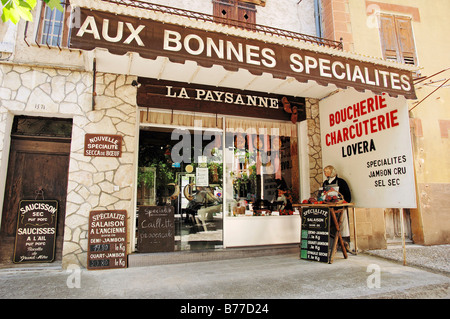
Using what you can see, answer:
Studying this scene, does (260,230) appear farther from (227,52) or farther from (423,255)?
(227,52)

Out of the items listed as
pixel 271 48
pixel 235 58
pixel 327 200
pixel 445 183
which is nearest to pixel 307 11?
pixel 271 48

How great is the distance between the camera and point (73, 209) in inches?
198

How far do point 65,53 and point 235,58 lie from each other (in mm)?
3401

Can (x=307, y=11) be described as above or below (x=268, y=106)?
above

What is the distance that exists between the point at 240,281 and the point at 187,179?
2.90 metres

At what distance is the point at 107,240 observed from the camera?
5031 mm

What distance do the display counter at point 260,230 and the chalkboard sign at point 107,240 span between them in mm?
2083

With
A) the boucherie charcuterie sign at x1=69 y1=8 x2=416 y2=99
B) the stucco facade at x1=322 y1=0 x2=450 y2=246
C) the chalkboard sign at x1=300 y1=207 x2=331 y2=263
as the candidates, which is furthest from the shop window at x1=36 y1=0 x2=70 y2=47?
the stucco facade at x1=322 y1=0 x2=450 y2=246

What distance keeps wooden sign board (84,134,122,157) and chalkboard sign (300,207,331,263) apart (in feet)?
12.7

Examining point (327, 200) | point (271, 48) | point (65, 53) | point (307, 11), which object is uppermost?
point (307, 11)

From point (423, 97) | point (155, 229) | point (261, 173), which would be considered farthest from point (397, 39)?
point (155, 229)

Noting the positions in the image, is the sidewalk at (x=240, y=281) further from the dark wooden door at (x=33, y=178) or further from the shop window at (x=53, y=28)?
the shop window at (x=53, y=28)
